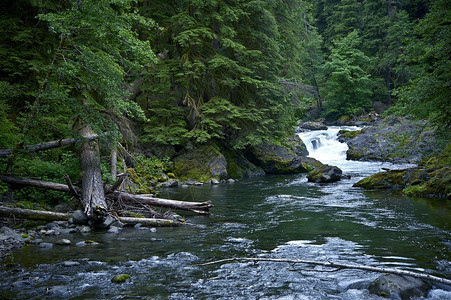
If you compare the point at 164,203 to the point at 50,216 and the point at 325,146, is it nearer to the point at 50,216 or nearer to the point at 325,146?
the point at 50,216

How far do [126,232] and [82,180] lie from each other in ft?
6.86

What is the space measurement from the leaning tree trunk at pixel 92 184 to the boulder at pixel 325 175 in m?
11.1

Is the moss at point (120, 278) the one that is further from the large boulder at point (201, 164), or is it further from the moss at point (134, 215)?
the large boulder at point (201, 164)

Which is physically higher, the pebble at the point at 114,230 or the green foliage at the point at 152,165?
the green foliage at the point at 152,165

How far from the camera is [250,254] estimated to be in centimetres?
644

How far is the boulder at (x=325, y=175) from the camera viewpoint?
674 inches

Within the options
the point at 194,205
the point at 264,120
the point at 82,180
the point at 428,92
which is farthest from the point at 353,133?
the point at 82,180

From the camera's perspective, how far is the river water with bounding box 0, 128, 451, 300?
16.1 feet

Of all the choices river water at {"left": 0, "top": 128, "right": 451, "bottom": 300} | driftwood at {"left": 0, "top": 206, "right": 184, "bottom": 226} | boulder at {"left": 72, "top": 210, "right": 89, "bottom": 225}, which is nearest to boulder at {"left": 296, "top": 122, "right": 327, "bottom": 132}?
river water at {"left": 0, "top": 128, "right": 451, "bottom": 300}

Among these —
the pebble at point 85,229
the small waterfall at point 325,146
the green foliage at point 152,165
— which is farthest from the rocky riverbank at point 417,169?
the small waterfall at point 325,146

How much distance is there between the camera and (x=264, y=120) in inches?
832

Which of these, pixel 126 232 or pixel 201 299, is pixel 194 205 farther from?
pixel 201 299

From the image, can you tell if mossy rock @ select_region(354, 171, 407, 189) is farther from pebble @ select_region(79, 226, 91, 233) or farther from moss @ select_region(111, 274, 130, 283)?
moss @ select_region(111, 274, 130, 283)

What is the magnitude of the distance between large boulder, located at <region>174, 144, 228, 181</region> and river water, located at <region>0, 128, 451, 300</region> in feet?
25.8
